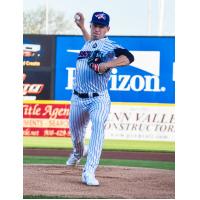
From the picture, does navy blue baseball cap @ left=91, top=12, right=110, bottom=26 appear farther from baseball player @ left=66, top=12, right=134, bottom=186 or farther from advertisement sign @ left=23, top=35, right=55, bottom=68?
advertisement sign @ left=23, top=35, right=55, bottom=68

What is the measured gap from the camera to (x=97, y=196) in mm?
4574

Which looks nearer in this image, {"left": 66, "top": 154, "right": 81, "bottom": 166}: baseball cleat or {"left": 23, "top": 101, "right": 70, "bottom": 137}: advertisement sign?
{"left": 66, "top": 154, "right": 81, "bottom": 166}: baseball cleat

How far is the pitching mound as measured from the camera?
183 inches

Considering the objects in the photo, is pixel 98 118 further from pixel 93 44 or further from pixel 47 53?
pixel 47 53

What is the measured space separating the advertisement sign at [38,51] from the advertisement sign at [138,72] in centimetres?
12

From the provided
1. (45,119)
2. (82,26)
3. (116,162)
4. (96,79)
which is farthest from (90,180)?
(45,119)

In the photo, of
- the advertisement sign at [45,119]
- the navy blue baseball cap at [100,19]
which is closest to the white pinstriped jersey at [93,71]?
the navy blue baseball cap at [100,19]

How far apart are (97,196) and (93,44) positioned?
1247mm

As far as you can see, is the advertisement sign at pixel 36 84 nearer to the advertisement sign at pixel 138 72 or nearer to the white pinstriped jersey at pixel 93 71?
the advertisement sign at pixel 138 72

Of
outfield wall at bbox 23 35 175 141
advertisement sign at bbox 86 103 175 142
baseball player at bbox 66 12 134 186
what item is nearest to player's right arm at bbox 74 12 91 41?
baseball player at bbox 66 12 134 186

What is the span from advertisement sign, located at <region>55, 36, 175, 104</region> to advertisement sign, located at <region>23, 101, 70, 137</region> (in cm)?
19

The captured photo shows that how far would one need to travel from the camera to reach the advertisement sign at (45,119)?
340 inches

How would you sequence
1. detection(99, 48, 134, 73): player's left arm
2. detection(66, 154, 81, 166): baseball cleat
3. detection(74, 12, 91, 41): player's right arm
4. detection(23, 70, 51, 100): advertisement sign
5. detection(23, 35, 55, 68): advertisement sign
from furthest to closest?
detection(23, 70, 51, 100): advertisement sign, detection(23, 35, 55, 68): advertisement sign, detection(66, 154, 81, 166): baseball cleat, detection(74, 12, 91, 41): player's right arm, detection(99, 48, 134, 73): player's left arm
